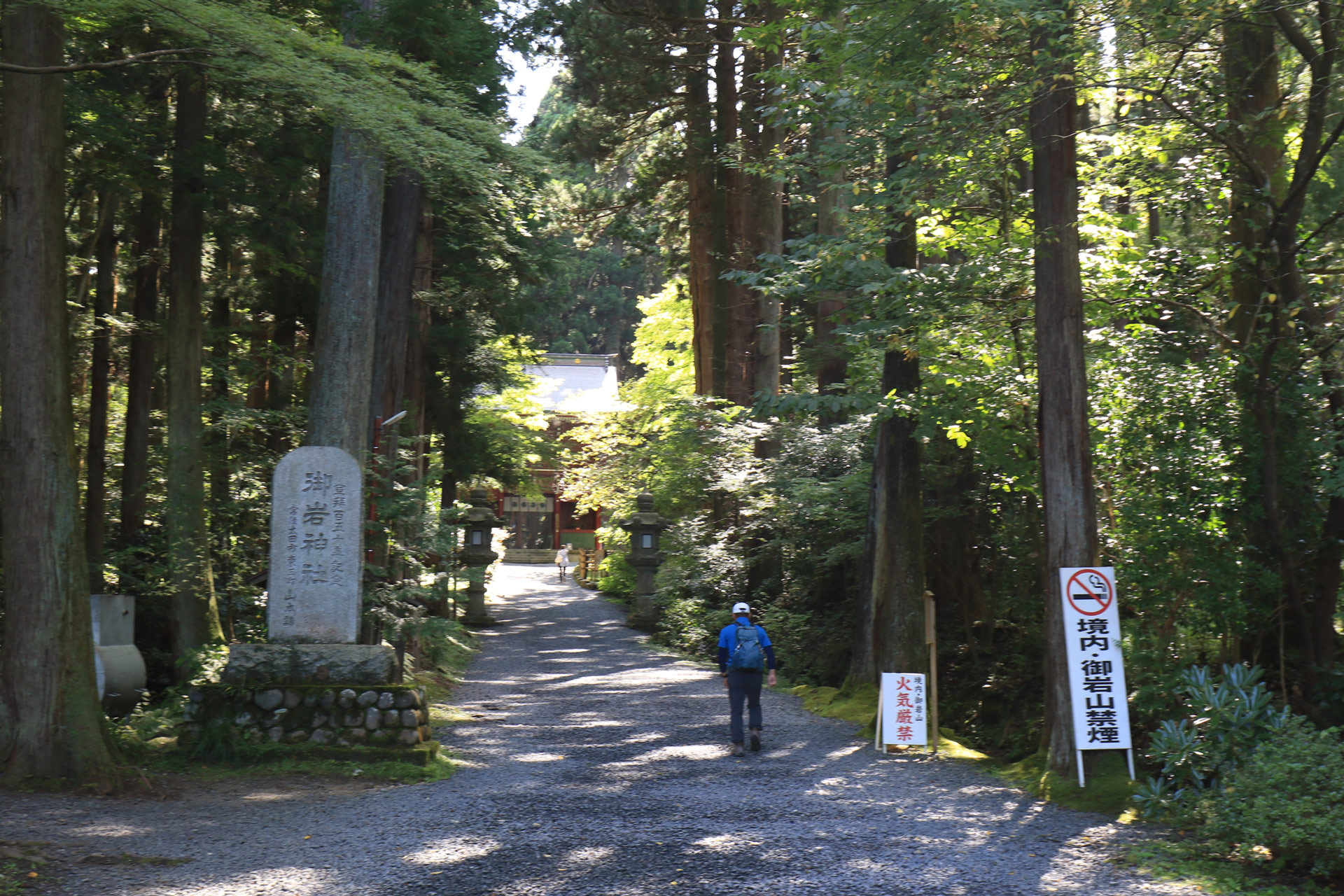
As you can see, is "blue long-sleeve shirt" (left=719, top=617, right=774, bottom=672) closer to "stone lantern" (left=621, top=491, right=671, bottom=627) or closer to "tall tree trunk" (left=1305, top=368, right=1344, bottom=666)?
"tall tree trunk" (left=1305, top=368, right=1344, bottom=666)

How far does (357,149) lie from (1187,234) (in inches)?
315

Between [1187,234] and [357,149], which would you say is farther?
[1187,234]

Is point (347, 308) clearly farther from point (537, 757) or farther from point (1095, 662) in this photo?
point (1095, 662)

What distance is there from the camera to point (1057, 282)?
26.2 feet

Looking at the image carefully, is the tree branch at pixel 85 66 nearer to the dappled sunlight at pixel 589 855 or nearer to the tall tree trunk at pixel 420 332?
the dappled sunlight at pixel 589 855

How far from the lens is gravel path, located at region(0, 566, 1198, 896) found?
17.3 ft

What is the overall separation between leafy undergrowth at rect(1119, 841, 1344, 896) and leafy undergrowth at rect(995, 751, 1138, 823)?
0.77 metres

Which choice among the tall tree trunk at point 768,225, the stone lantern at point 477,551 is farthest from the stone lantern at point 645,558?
the tall tree trunk at point 768,225

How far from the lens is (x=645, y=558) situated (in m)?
21.2

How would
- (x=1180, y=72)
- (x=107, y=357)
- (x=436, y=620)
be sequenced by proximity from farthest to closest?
(x=107, y=357), (x=436, y=620), (x=1180, y=72)

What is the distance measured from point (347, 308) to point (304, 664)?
3395 millimetres

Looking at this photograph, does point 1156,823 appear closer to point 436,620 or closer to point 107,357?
point 436,620

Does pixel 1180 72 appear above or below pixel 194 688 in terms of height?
above

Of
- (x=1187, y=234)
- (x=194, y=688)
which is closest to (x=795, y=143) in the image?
A: (x=1187, y=234)
